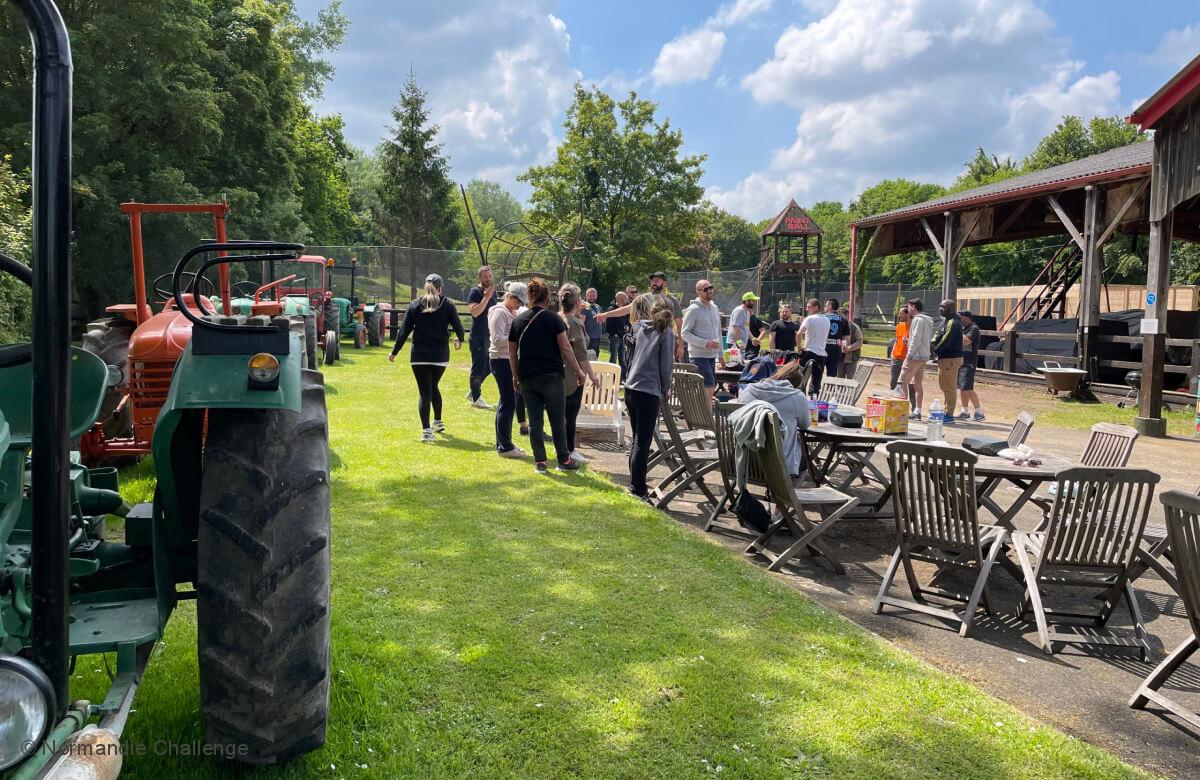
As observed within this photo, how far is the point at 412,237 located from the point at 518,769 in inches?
1744

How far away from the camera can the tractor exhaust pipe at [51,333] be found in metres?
1.60

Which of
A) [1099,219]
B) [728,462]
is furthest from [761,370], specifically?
[1099,219]

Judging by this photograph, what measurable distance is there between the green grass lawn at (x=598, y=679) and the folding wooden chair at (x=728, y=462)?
642 millimetres

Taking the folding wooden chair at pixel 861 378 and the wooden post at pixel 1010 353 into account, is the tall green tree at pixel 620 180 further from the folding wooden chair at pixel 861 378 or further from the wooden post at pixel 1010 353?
the folding wooden chair at pixel 861 378

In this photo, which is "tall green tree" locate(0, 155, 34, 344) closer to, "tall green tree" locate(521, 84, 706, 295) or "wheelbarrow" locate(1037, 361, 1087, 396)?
"wheelbarrow" locate(1037, 361, 1087, 396)

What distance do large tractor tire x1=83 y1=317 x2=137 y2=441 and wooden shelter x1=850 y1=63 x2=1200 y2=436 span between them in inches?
536

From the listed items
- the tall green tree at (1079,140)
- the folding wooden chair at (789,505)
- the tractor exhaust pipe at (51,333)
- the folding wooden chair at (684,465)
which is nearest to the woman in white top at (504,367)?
the folding wooden chair at (684,465)

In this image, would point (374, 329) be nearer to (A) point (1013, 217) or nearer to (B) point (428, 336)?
(B) point (428, 336)

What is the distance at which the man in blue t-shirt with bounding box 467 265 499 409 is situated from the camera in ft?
36.5

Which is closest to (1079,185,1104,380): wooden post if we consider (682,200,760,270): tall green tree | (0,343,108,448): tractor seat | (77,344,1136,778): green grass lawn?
(77,344,1136,778): green grass lawn

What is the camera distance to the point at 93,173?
1925 centimetres

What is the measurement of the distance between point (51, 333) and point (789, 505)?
4825 millimetres

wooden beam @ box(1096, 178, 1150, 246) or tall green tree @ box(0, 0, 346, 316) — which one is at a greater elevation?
tall green tree @ box(0, 0, 346, 316)

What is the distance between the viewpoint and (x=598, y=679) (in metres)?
3.56
